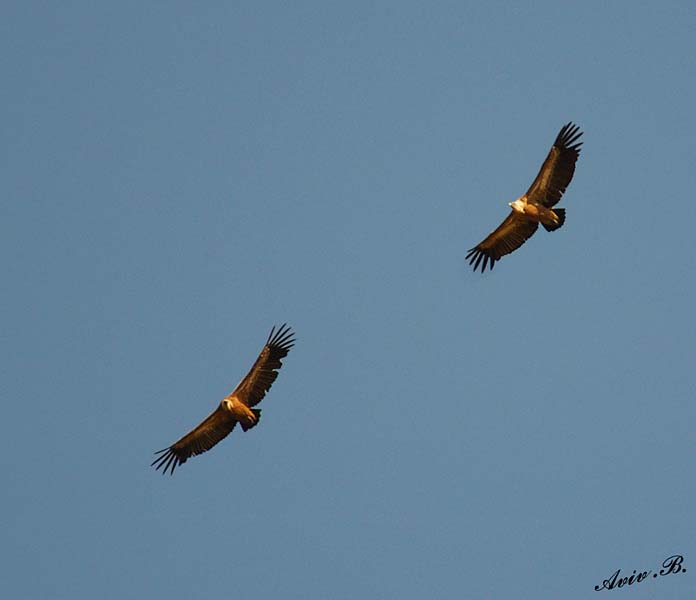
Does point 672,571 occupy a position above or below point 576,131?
below

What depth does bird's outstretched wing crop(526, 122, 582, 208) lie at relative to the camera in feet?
131

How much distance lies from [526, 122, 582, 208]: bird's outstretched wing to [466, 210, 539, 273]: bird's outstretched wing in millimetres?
1035

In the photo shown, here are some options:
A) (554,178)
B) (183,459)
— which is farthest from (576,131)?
(183,459)

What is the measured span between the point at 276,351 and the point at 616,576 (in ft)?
35.3

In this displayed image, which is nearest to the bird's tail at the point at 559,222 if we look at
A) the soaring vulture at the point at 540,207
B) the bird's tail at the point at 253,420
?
the soaring vulture at the point at 540,207

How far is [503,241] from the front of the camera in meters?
42.1

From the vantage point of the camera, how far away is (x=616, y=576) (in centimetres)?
4175

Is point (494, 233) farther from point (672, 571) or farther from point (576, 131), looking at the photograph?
point (672, 571)

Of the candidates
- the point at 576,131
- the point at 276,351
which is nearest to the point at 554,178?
the point at 576,131

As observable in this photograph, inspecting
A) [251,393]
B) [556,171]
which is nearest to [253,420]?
[251,393]

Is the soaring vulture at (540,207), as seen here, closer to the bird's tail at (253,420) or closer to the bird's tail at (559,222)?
the bird's tail at (559,222)

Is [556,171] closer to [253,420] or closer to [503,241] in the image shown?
[503,241]

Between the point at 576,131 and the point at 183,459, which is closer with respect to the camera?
the point at 576,131

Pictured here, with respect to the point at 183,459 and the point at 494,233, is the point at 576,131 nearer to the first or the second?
the point at 494,233
